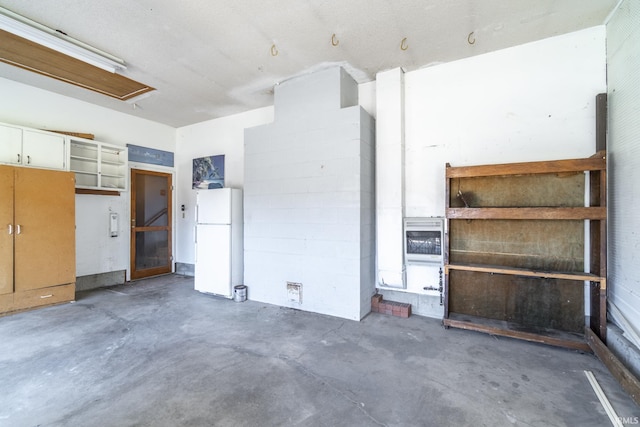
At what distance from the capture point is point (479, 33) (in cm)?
311

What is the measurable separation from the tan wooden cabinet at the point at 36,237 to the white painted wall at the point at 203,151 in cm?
218

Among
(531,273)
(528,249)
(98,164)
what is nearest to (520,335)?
(531,273)

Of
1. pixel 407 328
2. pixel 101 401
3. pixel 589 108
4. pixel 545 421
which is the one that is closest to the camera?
pixel 545 421

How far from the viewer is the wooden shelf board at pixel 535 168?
2.71 m

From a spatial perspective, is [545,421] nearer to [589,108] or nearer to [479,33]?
[589,108]

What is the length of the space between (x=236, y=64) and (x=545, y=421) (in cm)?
479

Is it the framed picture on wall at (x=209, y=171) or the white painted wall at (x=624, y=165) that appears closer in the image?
the white painted wall at (x=624, y=165)

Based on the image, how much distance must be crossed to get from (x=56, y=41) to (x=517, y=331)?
19.8 feet

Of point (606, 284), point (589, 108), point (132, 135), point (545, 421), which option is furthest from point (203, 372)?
point (132, 135)

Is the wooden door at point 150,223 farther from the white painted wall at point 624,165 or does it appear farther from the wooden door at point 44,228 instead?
the white painted wall at point 624,165

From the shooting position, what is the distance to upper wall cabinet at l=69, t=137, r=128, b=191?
16.2 ft

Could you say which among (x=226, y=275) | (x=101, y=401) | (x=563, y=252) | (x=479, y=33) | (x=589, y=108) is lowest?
(x=101, y=401)

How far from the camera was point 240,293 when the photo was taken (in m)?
4.43

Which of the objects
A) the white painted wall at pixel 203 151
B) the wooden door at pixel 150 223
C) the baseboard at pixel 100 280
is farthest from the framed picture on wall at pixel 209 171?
the baseboard at pixel 100 280
